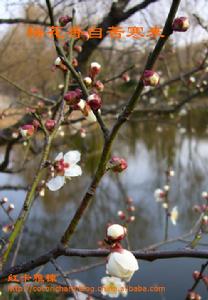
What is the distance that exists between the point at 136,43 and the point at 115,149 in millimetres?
3770

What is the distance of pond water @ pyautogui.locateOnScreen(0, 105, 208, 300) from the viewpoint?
9.32 ft

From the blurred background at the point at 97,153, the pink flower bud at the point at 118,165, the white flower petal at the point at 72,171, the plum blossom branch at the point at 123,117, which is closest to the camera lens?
the plum blossom branch at the point at 123,117

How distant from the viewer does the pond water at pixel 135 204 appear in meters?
2.84

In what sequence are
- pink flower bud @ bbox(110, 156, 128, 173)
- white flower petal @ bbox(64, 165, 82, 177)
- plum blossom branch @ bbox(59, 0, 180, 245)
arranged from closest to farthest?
plum blossom branch @ bbox(59, 0, 180, 245) < pink flower bud @ bbox(110, 156, 128, 173) < white flower petal @ bbox(64, 165, 82, 177)

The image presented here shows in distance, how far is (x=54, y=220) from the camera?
408 cm

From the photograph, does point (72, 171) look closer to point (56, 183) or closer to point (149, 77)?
point (56, 183)

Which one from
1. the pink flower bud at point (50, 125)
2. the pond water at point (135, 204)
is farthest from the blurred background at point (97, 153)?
the pink flower bud at point (50, 125)

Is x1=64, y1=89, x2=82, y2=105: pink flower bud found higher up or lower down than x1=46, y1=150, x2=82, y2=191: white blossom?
higher up

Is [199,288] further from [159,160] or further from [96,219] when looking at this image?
[159,160]

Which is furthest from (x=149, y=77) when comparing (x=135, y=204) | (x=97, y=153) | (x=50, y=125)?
(x=97, y=153)

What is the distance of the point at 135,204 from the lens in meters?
4.41

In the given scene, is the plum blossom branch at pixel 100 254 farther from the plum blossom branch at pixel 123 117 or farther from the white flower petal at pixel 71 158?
the white flower petal at pixel 71 158

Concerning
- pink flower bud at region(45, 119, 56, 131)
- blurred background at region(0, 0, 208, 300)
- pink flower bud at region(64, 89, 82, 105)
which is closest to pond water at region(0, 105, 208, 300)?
blurred background at region(0, 0, 208, 300)

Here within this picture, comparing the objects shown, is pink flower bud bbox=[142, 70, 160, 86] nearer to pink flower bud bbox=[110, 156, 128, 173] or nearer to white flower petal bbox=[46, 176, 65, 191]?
pink flower bud bbox=[110, 156, 128, 173]
